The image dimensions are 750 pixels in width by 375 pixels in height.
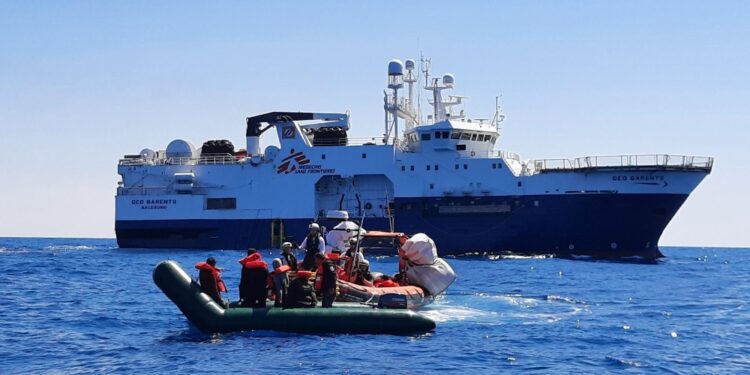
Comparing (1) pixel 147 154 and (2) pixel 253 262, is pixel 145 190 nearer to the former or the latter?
(1) pixel 147 154

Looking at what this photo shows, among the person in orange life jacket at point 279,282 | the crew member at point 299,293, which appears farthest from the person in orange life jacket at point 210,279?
the crew member at point 299,293

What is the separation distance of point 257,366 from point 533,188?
33618 millimetres

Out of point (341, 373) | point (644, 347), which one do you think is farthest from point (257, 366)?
point (644, 347)

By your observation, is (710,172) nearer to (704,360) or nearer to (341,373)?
(704,360)

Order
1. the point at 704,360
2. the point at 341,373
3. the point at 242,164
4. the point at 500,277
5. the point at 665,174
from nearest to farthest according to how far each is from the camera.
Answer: the point at 341,373
the point at 704,360
the point at 500,277
the point at 665,174
the point at 242,164

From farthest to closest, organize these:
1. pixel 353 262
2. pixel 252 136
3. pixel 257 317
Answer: pixel 252 136 → pixel 353 262 → pixel 257 317

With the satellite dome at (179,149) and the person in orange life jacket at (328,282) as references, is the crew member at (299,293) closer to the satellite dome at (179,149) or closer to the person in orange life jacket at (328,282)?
the person in orange life jacket at (328,282)

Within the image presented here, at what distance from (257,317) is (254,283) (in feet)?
2.23

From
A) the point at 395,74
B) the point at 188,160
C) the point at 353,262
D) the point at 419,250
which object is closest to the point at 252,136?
the point at 188,160

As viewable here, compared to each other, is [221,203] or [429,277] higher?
[221,203]

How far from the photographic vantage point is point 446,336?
16.9 m

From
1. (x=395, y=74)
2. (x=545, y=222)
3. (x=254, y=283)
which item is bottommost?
(x=254, y=283)

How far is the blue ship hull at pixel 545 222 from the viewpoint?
4491 cm

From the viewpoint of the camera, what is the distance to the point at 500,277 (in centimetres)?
3262
